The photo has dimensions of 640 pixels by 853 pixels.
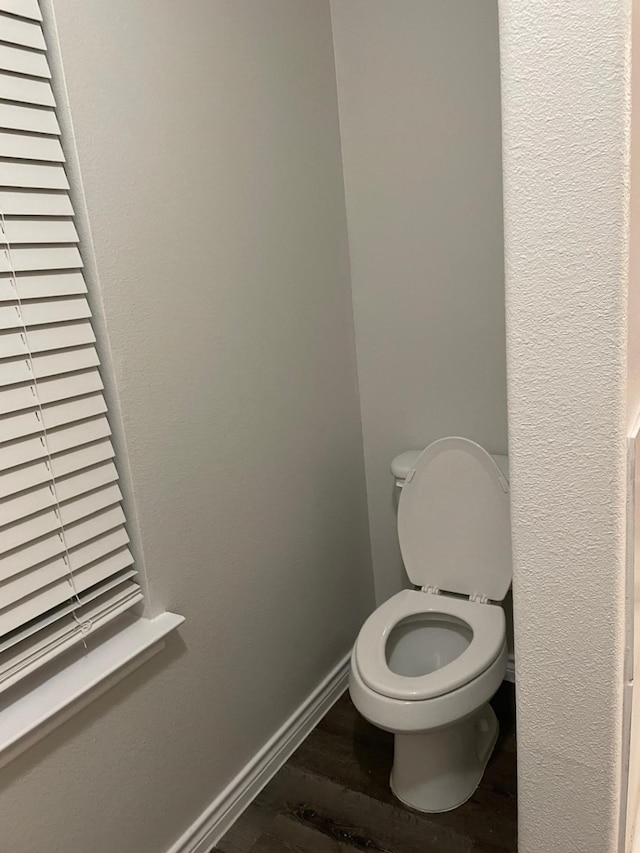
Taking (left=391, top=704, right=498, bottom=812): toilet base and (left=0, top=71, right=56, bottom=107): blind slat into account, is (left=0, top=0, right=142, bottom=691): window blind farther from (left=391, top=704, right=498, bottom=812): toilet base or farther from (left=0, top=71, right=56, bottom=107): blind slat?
(left=391, top=704, right=498, bottom=812): toilet base

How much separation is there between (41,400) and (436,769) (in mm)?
1318

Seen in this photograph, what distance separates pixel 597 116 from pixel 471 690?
133cm

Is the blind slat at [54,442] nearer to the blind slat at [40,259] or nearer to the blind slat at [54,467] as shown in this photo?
the blind slat at [54,467]

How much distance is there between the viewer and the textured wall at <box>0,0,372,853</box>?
1.29 meters

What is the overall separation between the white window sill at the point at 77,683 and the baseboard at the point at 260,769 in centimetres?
52

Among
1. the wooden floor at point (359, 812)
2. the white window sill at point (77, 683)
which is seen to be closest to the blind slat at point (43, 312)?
the white window sill at point (77, 683)

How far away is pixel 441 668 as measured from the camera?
5.35 feet

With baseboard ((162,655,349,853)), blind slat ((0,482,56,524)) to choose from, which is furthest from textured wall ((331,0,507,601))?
blind slat ((0,482,56,524))

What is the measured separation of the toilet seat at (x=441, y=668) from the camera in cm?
155

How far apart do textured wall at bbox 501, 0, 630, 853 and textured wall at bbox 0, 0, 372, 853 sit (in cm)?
89

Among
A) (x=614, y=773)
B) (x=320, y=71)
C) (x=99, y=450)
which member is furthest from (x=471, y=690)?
(x=320, y=71)

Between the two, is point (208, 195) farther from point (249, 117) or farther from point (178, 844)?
point (178, 844)

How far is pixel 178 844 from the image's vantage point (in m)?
1.55

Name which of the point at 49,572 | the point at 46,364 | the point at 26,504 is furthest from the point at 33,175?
the point at 49,572
